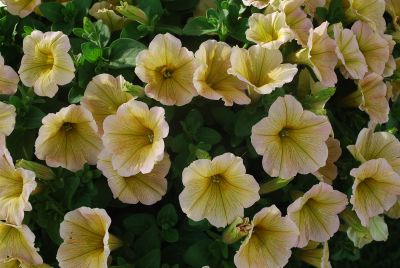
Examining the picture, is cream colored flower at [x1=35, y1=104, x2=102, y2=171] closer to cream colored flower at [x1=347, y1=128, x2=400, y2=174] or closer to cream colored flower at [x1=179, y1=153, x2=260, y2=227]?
cream colored flower at [x1=179, y1=153, x2=260, y2=227]

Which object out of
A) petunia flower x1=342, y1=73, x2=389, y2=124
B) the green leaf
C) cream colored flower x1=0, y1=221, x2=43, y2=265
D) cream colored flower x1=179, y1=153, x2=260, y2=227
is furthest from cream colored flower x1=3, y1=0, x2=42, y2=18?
petunia flower x1=342, y1=73, x2=389, y2=124

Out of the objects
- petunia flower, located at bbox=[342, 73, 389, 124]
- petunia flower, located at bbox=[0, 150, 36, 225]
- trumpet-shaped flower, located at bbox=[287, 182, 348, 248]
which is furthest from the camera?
petunia flower, located at bbox=[342, 73, 389, 124]

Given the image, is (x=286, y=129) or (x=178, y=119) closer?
(x=286, y=129)

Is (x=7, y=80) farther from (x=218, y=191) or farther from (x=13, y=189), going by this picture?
(x=218, y=191)

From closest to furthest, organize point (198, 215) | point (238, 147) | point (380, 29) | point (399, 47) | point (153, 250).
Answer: point (198, 215), point (153, 250), point (238, 147), point (380, 29), point (399, 47)

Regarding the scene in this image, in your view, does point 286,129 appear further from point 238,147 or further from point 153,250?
point 153,250

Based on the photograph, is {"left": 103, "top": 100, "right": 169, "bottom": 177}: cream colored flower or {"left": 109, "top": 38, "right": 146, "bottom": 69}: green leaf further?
{"left": 109, "top": 38, "right": 146, "bottom": 69}: green leaf

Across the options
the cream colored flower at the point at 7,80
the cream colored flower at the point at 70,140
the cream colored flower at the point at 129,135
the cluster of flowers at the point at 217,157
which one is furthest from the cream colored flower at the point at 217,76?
the cream colored flower at the point at 7,80

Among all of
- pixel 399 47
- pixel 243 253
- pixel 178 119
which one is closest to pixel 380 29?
pixel 399 47
